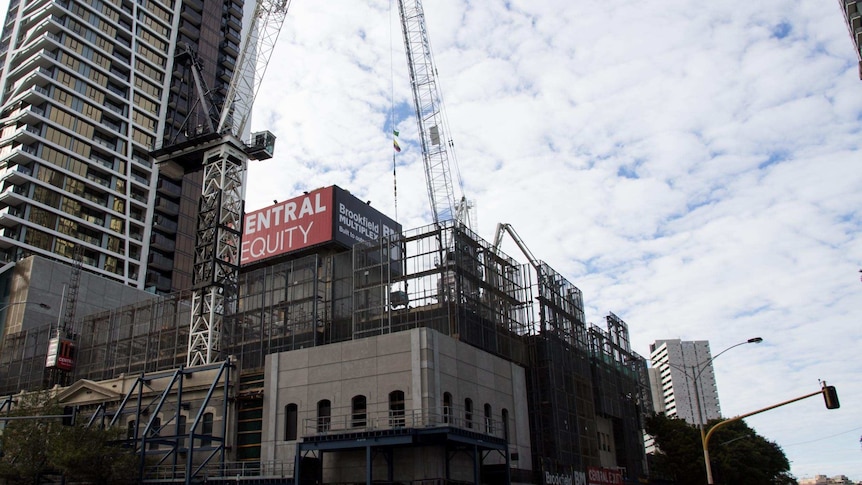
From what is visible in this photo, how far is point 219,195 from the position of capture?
68125 millimetres

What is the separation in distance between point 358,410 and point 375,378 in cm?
258

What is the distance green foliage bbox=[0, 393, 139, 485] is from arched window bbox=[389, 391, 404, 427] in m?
18.7

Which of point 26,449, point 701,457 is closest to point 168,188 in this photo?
point 26,449

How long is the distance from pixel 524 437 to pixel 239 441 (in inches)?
872

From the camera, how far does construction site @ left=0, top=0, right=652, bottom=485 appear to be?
163 feet

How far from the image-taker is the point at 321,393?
52.2 m

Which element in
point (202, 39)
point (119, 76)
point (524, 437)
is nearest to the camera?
point (524, 437)

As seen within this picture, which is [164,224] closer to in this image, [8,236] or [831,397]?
[8,236]

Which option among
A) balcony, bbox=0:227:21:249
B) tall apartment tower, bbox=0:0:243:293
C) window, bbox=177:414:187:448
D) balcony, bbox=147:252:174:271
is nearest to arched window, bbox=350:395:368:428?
window, bbox=177:414:187:448

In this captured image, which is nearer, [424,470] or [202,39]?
[424,470]

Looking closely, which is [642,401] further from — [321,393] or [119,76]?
[119,76]

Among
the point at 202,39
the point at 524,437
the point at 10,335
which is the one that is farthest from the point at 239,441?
the point at 202,39

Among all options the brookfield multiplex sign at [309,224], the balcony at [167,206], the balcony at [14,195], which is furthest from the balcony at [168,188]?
the brookfield multiplex sign at [309,224]

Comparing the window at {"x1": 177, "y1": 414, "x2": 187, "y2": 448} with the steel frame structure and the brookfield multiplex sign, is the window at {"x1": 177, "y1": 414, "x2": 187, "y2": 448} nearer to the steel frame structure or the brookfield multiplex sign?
the steel frame structure
